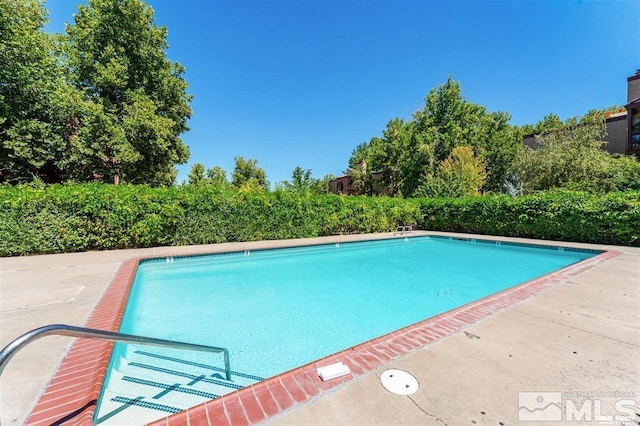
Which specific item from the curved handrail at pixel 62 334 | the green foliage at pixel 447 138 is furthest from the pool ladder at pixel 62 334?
the green foliage at pixel 447 138

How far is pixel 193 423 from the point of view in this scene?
1.88 metres

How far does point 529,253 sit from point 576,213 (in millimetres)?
2772

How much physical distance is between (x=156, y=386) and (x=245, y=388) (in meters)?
1.31

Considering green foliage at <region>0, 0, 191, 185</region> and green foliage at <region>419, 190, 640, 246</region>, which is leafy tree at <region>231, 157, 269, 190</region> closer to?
green foliage at <region>0, 0, 191, 185</region>

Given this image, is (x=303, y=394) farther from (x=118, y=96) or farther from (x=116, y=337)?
(x=118, y=96)

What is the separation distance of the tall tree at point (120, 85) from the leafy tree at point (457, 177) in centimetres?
1889

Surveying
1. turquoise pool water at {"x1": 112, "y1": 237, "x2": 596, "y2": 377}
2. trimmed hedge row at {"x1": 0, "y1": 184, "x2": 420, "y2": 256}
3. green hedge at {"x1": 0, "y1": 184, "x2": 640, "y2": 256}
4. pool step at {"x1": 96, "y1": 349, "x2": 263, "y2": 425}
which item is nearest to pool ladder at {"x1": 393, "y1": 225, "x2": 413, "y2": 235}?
green hedge at {"x1": 0, "y1": 184, "x2": 640, "y2": 256}

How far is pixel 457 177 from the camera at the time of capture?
70.6 ft

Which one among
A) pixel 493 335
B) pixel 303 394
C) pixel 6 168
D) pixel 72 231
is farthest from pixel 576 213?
pixel 6 168

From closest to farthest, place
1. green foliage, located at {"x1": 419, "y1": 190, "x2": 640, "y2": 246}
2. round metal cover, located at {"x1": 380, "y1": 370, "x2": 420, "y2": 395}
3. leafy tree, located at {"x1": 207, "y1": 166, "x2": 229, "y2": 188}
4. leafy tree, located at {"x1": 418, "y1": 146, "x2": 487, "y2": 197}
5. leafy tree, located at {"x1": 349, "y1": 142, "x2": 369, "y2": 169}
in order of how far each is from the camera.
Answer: round metal cover, located at {"x1": 380, "y1": 370, "x2": 420, "y2": 395} < green foliage, located at {"x1": 419, "y1": 190, "x2": 640, "y2": 246} < leafy tree, located at {"x1": 418, "y1": 146, "x2": 487, "y2": 197} < leafy tree, located at {"x1": 207, "y1": 166, "x2": 229, "y2": 188} < leafy tree, located at {"x1": 349, "y1": 142, "x2": 369, "y2": 169}

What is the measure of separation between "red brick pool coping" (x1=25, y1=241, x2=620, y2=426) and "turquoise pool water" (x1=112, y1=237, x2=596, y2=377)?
721 millimetres

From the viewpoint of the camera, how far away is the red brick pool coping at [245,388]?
1.93 m

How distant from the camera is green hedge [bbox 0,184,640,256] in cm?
844

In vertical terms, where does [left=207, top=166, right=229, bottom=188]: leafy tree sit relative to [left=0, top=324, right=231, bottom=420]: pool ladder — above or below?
above
